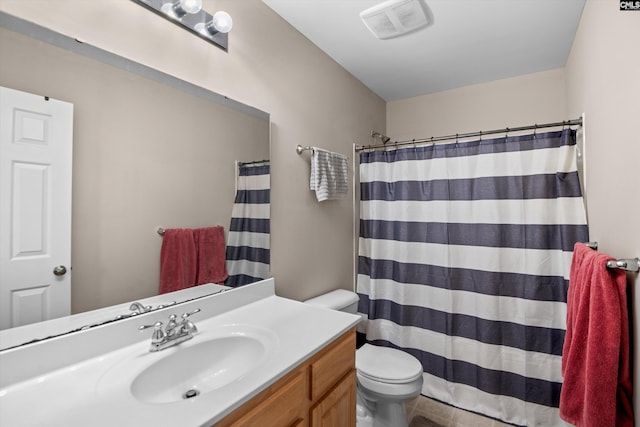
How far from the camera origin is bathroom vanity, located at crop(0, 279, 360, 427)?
71 centimetres

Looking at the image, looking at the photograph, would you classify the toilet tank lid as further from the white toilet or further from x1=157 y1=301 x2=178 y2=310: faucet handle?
x1=157 y1=301 x2=178 y2=310: faucet handle

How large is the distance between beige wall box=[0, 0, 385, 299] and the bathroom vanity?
57 centimetres

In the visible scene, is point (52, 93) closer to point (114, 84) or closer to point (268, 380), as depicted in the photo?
point (114, 84)

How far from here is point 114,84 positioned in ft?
3.44

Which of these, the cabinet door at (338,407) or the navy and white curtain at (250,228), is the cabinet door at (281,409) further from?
the navy and white curtain at (250,228)

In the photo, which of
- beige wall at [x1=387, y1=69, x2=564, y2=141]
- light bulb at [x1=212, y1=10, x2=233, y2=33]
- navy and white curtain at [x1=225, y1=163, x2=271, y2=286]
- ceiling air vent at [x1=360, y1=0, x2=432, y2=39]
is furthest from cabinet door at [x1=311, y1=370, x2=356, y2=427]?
beige wall at [x1=387, y1=69, x2=564, y2=141]

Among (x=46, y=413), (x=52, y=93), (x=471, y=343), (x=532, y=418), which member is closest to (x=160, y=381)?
(x=46, y=413)

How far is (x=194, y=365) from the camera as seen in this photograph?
1.06 metres

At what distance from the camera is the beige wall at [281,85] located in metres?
1.05

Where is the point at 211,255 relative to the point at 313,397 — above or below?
above

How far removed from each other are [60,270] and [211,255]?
0.53 m

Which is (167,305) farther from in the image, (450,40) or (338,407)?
(450,40)

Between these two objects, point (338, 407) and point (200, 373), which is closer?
point (200, 373)

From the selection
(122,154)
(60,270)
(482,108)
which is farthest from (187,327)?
(482,108)
